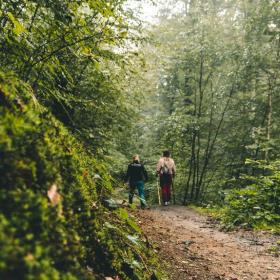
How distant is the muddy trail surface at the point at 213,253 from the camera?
193 inches

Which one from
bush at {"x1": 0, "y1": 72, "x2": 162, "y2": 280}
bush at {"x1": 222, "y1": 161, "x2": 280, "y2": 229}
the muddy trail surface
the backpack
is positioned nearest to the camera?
bush at {"x1": 0, "y1": 72, "x2": 162, "y2": 280}

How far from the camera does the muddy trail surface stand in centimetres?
489

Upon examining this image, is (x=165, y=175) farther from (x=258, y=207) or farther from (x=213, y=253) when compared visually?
(x=213, y=253)

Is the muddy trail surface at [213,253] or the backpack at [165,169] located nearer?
the muddy trail surface at [213,253]

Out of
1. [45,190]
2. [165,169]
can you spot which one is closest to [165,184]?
[165,169]

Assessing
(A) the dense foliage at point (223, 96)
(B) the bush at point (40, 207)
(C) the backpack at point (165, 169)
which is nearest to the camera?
(B) the bush at point (40, 207)

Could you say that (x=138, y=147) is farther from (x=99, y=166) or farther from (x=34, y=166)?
(x=34, y=166)

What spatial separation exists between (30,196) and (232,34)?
15068 mm

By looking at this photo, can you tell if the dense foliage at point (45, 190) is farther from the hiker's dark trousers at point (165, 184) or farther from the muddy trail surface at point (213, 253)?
the hiker's dark trousers at point (165, 184)

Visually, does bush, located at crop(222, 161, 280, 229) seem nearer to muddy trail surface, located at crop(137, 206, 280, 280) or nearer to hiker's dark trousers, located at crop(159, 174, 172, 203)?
muddy trail surface, located at crop(137, 206, 280, 280)

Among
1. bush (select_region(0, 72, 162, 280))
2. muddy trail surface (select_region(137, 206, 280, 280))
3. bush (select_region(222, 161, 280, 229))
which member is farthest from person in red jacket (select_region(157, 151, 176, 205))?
bush (select_region(0, 72, 162, 280))

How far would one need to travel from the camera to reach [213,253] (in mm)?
6180

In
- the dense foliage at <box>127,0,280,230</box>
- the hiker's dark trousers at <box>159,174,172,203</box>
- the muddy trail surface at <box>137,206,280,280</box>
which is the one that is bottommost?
the muddy trail surface at <box>137,206,280,280</box>

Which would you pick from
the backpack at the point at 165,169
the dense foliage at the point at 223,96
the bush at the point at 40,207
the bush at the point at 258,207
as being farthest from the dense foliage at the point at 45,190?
the backpack at the point at 165,169
